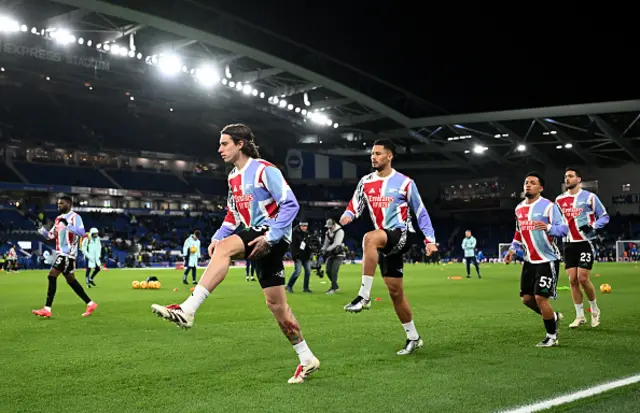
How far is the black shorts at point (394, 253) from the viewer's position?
716 centimetres

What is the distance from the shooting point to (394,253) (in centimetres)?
725

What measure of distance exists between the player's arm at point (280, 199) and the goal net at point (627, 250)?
5088 centimetres

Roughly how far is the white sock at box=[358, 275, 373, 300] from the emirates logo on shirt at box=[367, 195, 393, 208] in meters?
0.94

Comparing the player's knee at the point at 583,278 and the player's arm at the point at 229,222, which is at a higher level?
the player's arm at the point at 229,222

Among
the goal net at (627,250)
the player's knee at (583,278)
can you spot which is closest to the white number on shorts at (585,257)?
the player's knee at (583,278)

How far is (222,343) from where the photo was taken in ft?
28.4

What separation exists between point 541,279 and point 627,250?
48.8 meters

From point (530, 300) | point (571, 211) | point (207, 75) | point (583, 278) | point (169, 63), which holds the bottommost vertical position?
point (530, 300)

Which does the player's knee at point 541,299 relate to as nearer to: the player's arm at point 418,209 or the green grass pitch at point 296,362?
the green grass pitch at point 296,362

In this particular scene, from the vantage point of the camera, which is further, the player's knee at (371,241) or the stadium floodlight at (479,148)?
the stadium floodlight at (479,148)

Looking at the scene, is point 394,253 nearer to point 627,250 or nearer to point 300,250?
point 300,250

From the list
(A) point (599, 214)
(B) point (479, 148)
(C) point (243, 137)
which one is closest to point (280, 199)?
(C) point (243, 137)

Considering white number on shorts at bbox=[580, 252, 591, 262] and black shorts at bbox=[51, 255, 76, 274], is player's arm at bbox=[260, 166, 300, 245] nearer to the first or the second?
white number on shorts at bbox=[580, 252, 591, 262]

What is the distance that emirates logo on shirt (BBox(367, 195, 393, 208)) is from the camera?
7.42 m
